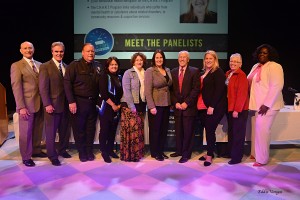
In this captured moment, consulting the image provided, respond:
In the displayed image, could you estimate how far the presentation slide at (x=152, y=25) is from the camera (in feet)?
21.9

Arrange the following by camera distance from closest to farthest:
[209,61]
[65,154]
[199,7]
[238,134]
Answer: [209,61] < [238,134] < [65,154] < [199,7]

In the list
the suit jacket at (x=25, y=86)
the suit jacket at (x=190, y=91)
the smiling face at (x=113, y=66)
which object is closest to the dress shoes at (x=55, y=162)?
the suit jacket at (x=25, y=86)

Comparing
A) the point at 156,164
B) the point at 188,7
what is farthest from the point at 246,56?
the point at 156,164

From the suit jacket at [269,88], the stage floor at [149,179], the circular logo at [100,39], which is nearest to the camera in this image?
the stage floor at [149,179]

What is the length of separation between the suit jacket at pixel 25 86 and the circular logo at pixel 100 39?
3.06 m

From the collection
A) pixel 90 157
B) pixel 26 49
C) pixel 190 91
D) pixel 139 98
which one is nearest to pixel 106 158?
pixel 90 157

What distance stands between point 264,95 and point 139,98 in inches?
58.5

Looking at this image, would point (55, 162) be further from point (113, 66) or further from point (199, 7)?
point (199, 7)

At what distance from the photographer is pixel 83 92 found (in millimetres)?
3906

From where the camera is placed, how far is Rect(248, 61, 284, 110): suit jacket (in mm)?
3730

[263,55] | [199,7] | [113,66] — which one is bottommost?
[113,66]

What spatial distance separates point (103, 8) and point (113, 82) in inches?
131

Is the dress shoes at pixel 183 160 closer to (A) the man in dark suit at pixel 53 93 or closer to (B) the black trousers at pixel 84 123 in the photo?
(B) the black trousers at pixel 84 123

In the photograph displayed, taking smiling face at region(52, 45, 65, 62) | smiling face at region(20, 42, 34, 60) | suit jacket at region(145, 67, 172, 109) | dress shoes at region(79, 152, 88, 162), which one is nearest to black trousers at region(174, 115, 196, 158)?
suit jacket at region(145, 67, 172, 109)
